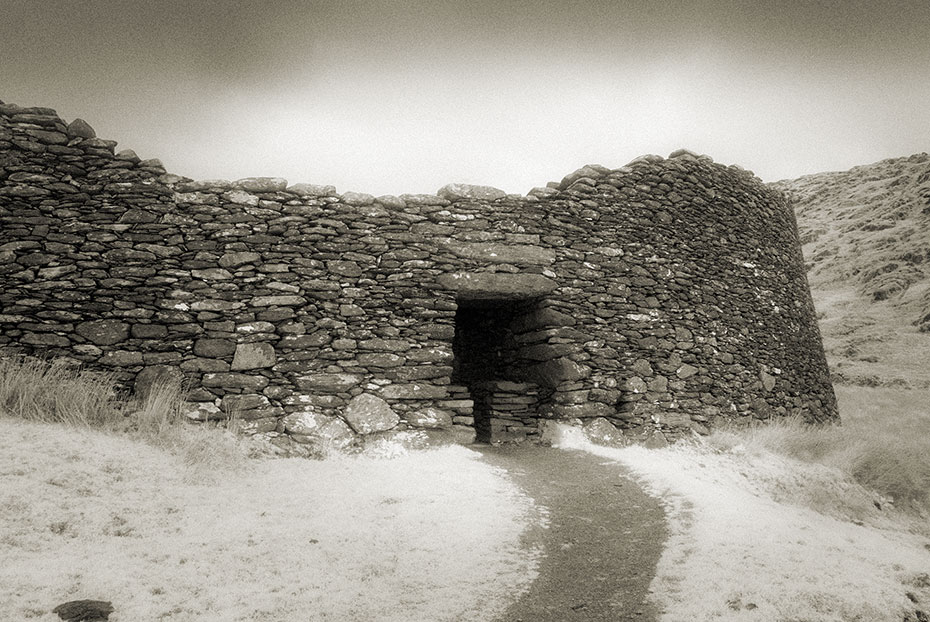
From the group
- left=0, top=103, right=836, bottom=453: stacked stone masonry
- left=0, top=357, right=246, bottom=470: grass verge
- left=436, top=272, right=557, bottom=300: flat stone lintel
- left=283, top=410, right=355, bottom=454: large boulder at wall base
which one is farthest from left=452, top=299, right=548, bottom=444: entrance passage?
left=0, top=357, right=246, bottom=470: grass verge

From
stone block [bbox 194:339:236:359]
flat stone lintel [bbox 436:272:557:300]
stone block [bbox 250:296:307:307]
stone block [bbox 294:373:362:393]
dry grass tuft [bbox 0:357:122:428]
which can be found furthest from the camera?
flat stone lintel [bbox 436:272:557:300]

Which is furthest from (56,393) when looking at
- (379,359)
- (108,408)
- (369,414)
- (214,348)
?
(379,359)

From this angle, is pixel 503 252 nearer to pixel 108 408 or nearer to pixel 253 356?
pixel 253 356

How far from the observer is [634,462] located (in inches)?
241

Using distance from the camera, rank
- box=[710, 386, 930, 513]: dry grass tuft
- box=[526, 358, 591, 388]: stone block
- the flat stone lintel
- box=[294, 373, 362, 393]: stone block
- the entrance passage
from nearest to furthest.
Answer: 1. box=[294, 373, 362, 393]: stone block
2. box=[710, 386, 930, 513]: dry grass tuft
3. the flat stone lintel
4. box=[526, 358, 591, 388]: stone block
5. the entrance passage

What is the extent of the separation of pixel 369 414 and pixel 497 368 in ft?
9.37

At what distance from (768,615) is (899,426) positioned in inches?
413

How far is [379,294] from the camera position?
657 cm

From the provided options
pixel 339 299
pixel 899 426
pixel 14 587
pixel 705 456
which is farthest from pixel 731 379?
pixel 14 587

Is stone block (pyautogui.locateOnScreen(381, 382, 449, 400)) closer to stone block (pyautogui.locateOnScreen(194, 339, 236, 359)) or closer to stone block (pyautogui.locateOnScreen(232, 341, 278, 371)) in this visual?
stone block (pyautogui.locateOnScreen(232, 341, 278, 371))

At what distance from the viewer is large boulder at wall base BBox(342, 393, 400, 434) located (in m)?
6.07

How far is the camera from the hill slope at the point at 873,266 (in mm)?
16922

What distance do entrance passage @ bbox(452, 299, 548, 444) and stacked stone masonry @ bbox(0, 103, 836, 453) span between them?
4 centimetres

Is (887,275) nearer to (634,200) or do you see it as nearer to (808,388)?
(808,388)
